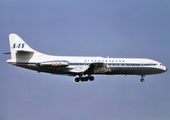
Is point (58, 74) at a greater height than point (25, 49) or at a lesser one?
lesser

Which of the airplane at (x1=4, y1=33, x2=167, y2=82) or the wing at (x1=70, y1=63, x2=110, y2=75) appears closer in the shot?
the airplane at (x1=4, y1=33, x2=167, y2=82)

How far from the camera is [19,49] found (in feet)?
148

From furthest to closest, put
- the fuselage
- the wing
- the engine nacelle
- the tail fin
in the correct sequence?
1. the wing
2. the fuselage
3. the tail fin
4. the engine nacelle

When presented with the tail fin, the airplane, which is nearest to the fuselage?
the airplane

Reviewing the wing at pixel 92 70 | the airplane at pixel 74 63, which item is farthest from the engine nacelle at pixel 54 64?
the wing at pixel 92 70

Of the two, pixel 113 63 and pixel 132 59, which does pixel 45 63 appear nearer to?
pixel 113 63

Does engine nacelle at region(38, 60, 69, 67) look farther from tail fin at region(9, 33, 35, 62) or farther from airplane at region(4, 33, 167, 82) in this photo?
tail fin at region(9, 33, 35, 62)

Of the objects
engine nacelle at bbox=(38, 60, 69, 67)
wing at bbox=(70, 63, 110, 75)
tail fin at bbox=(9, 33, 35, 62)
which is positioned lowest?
wing at bbox=(70, 63, 110, 75)

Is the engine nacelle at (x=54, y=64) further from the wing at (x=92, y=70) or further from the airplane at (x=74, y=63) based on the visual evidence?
the wing at (x=92, y=70)

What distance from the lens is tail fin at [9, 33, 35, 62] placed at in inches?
1752

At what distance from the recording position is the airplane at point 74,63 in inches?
1756

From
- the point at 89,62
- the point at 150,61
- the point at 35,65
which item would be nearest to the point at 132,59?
the point at 150,61

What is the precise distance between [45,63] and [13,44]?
4691 mm

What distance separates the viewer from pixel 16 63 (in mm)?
44438
